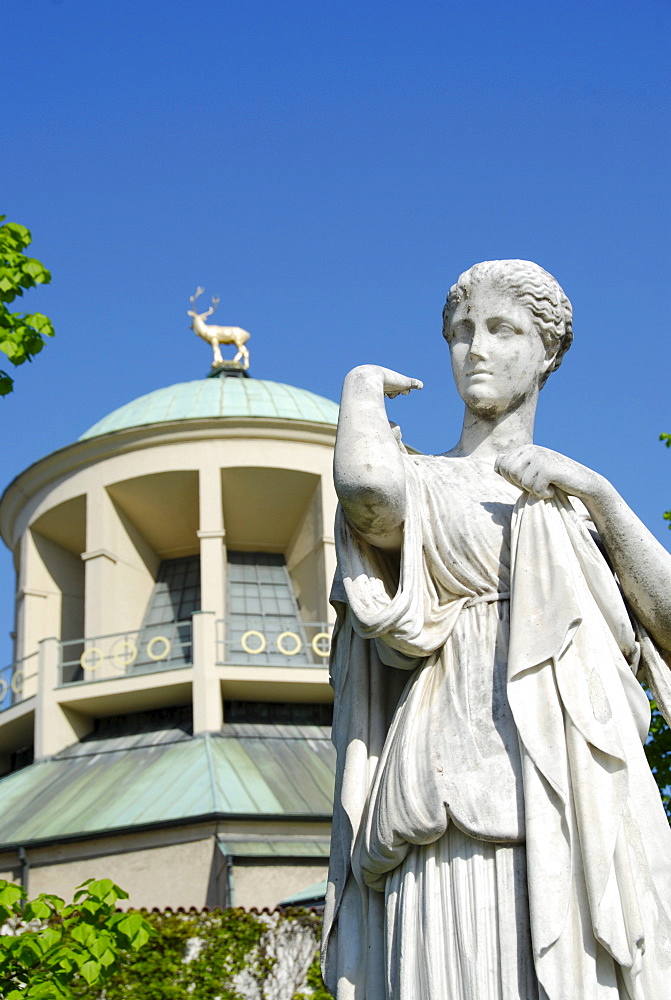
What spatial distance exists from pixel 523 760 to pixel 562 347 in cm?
158

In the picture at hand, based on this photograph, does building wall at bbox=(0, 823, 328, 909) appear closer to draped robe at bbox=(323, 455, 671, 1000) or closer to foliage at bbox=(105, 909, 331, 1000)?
foliage at bbox=(105, 909, 331, 1000)

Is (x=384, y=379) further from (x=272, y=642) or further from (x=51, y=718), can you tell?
(x=272, y=642)

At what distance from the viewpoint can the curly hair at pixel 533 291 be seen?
4.55 meters

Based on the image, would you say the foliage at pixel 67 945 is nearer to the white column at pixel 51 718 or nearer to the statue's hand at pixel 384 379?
the statue's hand at pixel 384 379

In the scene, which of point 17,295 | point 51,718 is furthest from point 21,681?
point 17,295

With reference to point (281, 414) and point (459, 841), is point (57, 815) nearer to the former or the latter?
point (281, 414)

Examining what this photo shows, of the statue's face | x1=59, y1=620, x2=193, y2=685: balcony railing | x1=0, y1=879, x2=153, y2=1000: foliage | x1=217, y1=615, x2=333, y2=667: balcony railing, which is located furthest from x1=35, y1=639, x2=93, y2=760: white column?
the statue's face

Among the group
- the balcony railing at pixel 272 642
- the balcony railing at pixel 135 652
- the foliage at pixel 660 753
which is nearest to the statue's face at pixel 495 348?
the foliage at pixel 660 753

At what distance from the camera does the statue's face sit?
4.55 m

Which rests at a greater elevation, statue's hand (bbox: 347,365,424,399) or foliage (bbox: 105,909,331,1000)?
foliage (bbox: 105,909,331,1000)

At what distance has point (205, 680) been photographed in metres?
28.3

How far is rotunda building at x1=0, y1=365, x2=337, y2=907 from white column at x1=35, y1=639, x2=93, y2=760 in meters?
0.04

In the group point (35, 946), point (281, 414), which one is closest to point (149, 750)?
point (281, 414)

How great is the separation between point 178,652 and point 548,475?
28.1 meters
